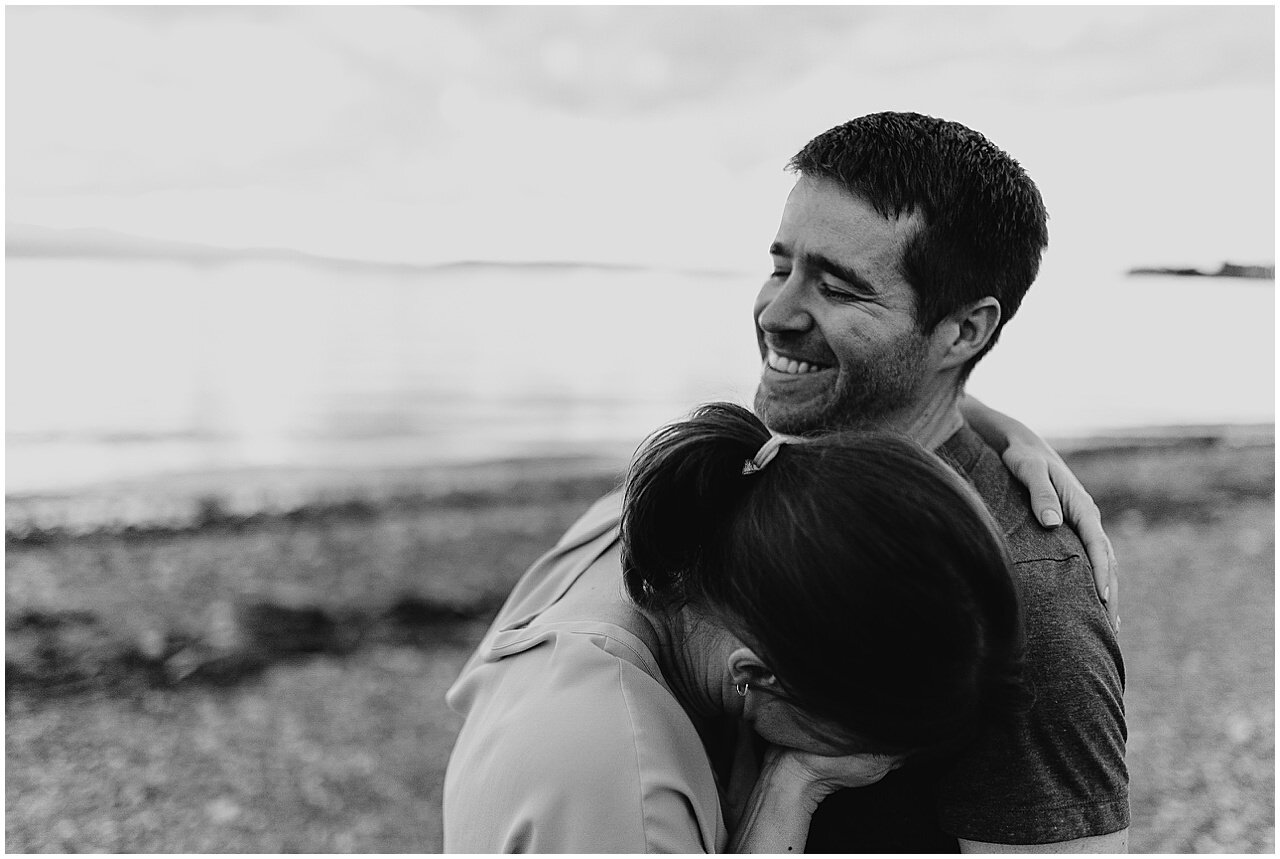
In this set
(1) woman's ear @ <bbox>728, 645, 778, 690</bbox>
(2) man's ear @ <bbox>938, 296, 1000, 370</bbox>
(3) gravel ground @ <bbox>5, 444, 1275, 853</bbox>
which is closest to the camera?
(1) woman's ear @ <bbox>728, 645, 778, 690</bbox>

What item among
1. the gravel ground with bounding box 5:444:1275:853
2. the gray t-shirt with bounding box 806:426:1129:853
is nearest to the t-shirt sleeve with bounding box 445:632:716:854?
the gray t-shirt with bounding box 806:426:1129:853

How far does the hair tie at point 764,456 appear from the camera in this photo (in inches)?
65.1

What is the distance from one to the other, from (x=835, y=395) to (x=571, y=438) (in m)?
11.4

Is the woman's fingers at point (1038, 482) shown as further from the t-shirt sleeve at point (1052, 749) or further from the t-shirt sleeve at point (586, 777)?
the t-shirt sleeve at point (586, 777)

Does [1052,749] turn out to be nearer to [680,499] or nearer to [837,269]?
[680,499]

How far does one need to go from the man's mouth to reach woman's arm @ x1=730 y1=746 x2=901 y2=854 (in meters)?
0.92

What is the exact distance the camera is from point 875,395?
236cm

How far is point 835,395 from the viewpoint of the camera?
237cm

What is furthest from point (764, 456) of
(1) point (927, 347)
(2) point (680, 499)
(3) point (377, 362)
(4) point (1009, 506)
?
(3) point (377, 362)

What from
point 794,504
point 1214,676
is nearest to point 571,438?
point 1214,676

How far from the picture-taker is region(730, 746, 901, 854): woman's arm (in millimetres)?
1768

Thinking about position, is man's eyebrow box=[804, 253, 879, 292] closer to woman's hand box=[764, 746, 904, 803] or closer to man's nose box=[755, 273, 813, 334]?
man's nose box=[755, 273, 813, 334]

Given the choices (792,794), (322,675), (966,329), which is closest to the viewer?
(792,794)

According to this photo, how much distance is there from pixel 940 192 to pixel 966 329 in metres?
0.33
